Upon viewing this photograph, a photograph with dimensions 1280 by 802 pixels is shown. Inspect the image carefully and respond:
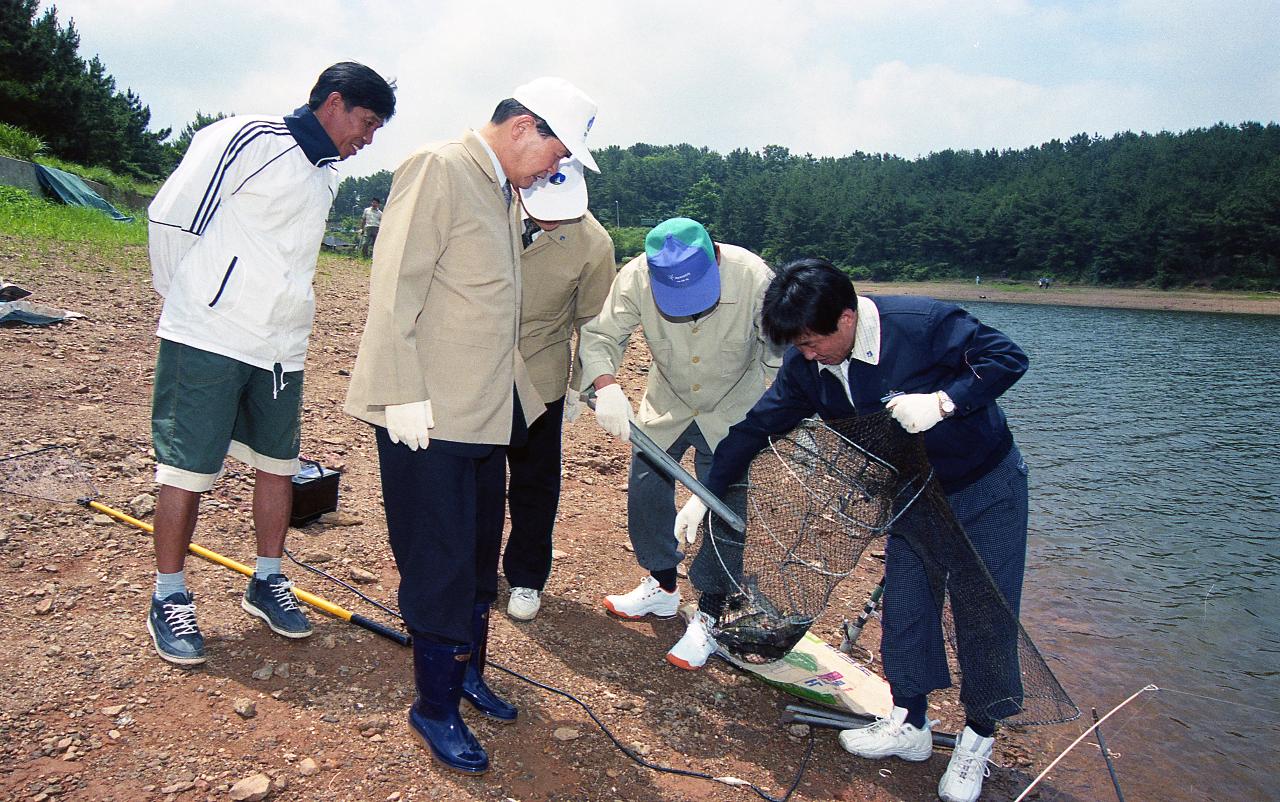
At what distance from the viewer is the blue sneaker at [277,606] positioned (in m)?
3.32

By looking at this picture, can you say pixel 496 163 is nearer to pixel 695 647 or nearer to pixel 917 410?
pixel 917 410

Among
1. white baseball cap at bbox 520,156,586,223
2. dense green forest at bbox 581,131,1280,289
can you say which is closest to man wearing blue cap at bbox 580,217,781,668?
white baseball cap at bbox 520,156,586,223

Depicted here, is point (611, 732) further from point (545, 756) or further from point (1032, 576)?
point (1032, 576)

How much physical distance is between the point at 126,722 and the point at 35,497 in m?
1.79

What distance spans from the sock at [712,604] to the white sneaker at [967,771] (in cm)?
111

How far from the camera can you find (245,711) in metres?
2.83

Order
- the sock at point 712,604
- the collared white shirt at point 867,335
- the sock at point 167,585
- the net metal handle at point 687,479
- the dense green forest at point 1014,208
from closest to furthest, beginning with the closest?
the collared white shirt at point 867,335, the sock at point 167,585, the net metal handle at point 687,479, the sock at point 712,604, the dense green forest at point 1014,208

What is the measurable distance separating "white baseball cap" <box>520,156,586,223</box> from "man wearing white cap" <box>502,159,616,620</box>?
12cm

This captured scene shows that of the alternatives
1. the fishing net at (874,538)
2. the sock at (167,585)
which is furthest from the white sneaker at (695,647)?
the sock at (167,585)

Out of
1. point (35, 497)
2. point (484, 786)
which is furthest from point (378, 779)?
point (35, 497)

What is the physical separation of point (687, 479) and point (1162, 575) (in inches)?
224

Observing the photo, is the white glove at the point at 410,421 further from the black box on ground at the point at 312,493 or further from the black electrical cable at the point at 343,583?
the black box on ground at the point at 312,493

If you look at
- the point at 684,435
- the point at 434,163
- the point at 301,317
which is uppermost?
the point at 434,163

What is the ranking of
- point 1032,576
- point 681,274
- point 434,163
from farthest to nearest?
point 1032,576, point 681,274, point 434,163
